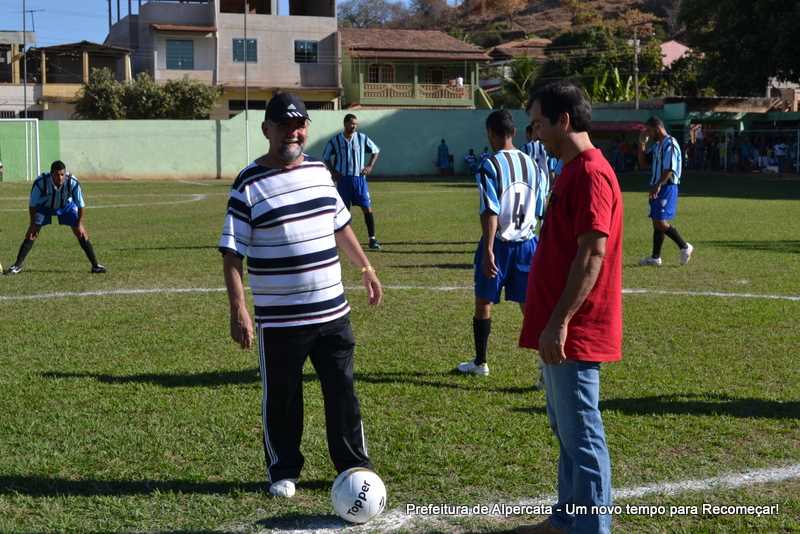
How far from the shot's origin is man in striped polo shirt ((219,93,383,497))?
467cm

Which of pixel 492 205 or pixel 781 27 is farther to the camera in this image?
pixel 781 27

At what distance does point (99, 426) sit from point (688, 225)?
613 inches

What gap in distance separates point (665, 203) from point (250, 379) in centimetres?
786

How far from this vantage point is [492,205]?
22.6 feet

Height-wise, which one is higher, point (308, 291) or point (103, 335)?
point (308, 291)

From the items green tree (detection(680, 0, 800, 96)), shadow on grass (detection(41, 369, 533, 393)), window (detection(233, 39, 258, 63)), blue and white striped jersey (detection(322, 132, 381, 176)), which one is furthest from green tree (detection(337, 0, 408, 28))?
shadow on grass (detection(41, 369, 533, 393))

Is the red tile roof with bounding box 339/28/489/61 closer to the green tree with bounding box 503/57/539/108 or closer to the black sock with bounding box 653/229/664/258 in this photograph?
the green tree with bounding box 503/57/539/108

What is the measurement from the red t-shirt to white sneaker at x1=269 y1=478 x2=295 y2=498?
61.2 inches

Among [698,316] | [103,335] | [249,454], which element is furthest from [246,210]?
[698,316]

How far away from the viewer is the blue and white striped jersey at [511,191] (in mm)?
6961

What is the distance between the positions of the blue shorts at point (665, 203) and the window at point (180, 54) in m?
47.8

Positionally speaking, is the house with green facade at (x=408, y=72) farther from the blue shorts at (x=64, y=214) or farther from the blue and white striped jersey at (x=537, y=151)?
the blue and white striped jersey at (x=537, y=151)

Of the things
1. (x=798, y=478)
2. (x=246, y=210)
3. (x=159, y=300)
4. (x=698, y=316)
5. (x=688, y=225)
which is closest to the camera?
(x=246, y=210)

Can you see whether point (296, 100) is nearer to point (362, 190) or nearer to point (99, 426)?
point (99, 426)
